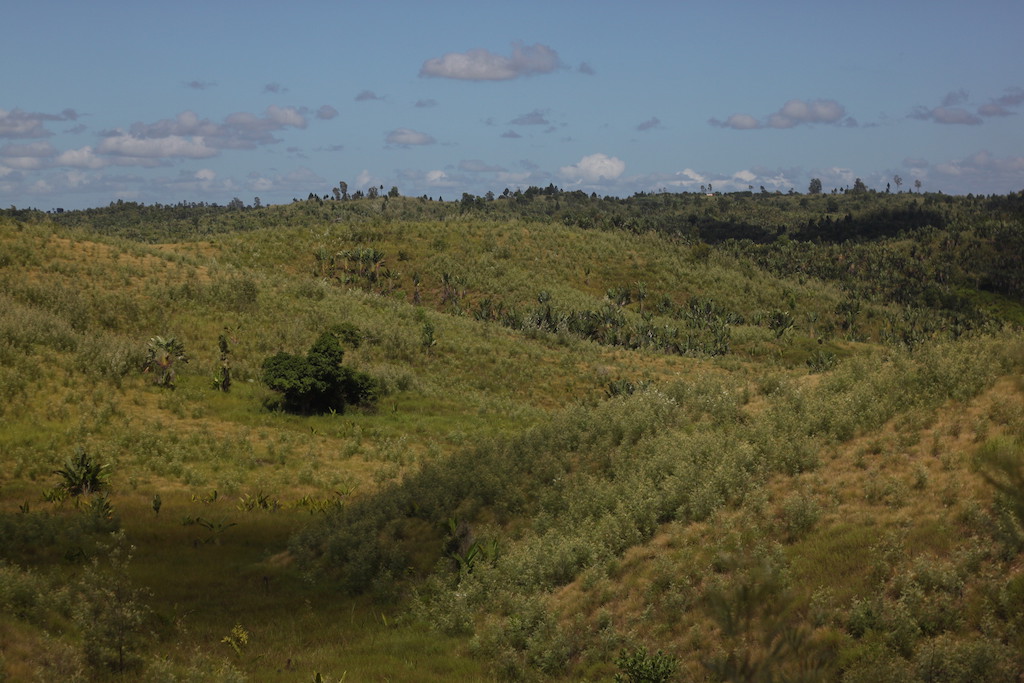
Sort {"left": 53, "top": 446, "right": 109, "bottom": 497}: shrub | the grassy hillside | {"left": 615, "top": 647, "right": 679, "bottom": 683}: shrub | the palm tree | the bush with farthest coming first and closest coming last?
the palm tree, the bush, {"left": 53, "top": 446, "right": 109, "bottom": 497}: shrub, the grassy hillside, {"left": 615, "top": 647, "right": 679, "bottom": 683}: shrub

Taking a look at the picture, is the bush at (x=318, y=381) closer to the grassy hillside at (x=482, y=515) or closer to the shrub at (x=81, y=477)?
the grassy hillside at (x=482, y=515)

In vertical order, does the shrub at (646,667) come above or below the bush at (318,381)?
below

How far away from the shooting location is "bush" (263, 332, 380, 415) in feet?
109

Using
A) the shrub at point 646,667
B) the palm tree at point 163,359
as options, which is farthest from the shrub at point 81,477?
the shrub at point 646,667

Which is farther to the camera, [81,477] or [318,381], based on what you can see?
[318,381]

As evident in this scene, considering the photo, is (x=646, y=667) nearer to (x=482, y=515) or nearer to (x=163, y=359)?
(x=482, y=515)

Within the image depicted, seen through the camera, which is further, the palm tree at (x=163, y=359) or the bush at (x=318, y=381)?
the palm tree at (x=163, y=359)

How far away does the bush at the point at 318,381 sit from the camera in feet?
109

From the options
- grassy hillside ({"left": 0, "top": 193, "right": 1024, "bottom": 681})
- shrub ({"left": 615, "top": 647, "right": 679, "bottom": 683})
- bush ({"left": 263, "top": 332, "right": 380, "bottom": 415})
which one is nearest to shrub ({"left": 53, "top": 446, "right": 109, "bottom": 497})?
grassy hillside ({"left": 0, "top": 193, "right": 1024, "bottom": 681})

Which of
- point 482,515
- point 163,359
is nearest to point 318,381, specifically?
point 163,359

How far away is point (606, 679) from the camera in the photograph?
12.0 metres

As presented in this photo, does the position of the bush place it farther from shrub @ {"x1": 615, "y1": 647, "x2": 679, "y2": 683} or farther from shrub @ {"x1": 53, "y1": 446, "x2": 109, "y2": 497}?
shrub @ {"x1": 615, "y1": 647, "x2": 679, "y2": 683}

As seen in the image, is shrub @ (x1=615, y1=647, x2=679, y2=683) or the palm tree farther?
the palm tree

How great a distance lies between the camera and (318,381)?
33.5 metres
